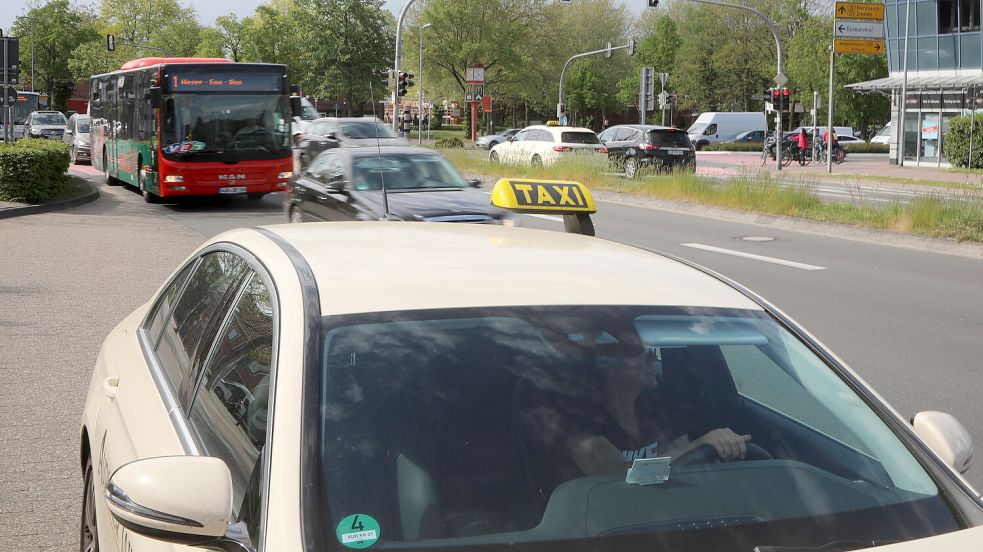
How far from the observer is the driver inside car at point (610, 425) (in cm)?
249

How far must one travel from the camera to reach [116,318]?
1023cm

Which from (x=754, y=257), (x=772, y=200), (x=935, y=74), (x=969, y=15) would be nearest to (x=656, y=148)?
(x=772, y=200)

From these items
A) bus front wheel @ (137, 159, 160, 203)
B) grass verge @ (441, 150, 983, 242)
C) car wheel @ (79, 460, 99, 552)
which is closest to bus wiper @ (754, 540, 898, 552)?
car wheel @ (79, 460, 99, 552)

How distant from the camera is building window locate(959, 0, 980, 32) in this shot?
42441 millimetres

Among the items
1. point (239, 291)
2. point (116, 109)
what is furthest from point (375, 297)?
point (116, 109)

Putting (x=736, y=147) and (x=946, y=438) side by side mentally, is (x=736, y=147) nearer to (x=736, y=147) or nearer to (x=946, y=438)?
(x=736, y=147)

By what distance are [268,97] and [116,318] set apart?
44.1 feet

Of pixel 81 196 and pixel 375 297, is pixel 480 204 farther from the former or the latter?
pixel 81 196

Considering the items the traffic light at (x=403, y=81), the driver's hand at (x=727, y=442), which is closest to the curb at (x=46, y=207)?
the traffic light at (x=403, y=81)

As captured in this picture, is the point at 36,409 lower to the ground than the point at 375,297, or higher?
lower

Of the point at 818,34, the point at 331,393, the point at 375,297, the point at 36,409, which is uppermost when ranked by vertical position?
the point at 818,34

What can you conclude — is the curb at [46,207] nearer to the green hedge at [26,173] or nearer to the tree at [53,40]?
the green hedge at [26,173]

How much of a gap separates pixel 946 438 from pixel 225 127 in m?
21.1

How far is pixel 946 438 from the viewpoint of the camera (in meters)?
2.87
